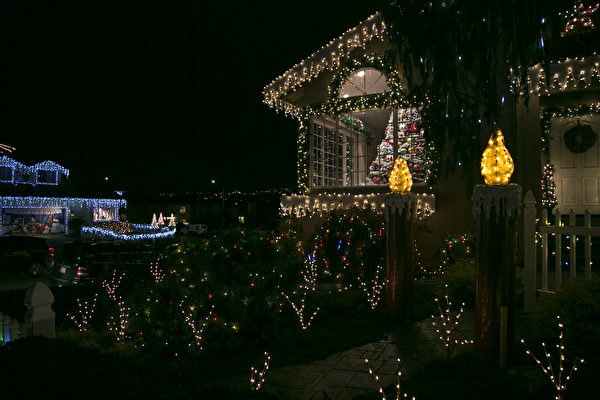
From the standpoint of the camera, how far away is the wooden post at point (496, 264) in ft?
15.6

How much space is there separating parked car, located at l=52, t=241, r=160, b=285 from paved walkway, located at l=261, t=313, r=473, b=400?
6.32 metres

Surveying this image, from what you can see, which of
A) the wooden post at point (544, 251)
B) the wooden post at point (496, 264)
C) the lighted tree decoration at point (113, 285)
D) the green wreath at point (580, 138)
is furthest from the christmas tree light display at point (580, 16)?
the lighted tree decoration at point (113, 285)

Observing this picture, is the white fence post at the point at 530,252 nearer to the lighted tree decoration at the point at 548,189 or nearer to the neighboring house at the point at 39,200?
the lighted tree decoration at the point at 548,189

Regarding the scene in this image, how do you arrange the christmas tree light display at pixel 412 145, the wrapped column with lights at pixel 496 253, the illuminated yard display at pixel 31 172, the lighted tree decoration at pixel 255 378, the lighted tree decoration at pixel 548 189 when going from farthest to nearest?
the illuminated yard display at pixel 31 172
the christmas tree light display at pixel 412 145
the lighted tree decoration at pixel 548 189
the wrapped column with lights at pixel 496 253
the lighted tree decoration at pixel 255 378

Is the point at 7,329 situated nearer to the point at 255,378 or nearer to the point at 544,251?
the point at 255,378

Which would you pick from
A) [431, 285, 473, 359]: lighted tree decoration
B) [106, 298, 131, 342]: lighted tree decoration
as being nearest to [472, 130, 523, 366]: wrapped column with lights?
[431, 285, 473, 359]: lighted tree decoration

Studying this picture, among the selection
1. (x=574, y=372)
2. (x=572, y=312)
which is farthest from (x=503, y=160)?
(x=574, y=372)

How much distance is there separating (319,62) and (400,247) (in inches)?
282

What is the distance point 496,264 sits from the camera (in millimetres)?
4789

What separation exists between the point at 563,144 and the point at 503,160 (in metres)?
8.80

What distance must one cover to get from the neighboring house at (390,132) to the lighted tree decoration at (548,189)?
253 mm

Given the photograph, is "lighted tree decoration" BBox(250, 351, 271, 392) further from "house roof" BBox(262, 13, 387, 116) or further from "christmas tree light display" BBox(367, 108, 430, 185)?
"house roof" BBox(262, 13, 387, 116)

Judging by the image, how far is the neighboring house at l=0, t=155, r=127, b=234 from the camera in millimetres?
27812

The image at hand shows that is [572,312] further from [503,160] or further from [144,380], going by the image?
[144,380]
